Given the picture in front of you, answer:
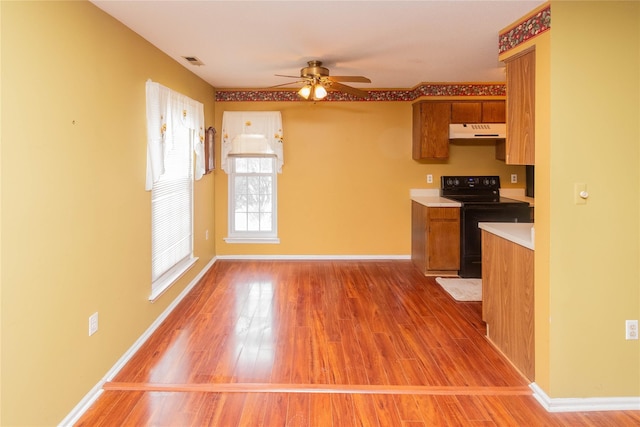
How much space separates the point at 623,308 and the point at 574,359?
0.40 m

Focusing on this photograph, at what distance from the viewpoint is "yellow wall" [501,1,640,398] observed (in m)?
2.33

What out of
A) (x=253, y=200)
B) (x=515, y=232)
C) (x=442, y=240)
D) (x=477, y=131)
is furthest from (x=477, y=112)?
(x=253, y=200)

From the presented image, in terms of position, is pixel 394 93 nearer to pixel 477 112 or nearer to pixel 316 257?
pixel 477 112

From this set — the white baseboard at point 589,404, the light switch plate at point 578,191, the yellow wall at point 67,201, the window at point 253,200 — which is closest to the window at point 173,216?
the yellow wall at point 67,201

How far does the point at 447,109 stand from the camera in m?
5.59

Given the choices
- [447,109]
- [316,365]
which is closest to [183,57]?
[316,365]

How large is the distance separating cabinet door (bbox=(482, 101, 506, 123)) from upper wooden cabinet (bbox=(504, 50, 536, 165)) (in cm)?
281

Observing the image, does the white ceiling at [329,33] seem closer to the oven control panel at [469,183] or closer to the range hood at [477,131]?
the range hood at [477,131]

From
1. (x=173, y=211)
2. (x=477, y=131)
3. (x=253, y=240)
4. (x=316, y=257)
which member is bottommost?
(x=316, y=257)

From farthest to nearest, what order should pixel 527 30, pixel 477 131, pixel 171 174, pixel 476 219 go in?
1. pixel 477 131
2. pixel 476 219
3. pixel 171 174
4. pixel 527 30

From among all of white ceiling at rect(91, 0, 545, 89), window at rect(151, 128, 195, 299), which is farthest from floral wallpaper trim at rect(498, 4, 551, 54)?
window at rect(151, 128, 195, 299)

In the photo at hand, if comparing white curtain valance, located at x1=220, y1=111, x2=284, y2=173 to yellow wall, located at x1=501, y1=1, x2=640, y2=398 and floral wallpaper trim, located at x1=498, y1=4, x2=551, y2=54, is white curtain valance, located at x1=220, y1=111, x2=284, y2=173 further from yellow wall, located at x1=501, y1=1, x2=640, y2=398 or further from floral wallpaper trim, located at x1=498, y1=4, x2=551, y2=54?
yellow wall, located at x1=501, y1=1, x2=640, y2=398

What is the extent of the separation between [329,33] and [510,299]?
2346 millimetres

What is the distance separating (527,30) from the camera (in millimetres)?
2674
